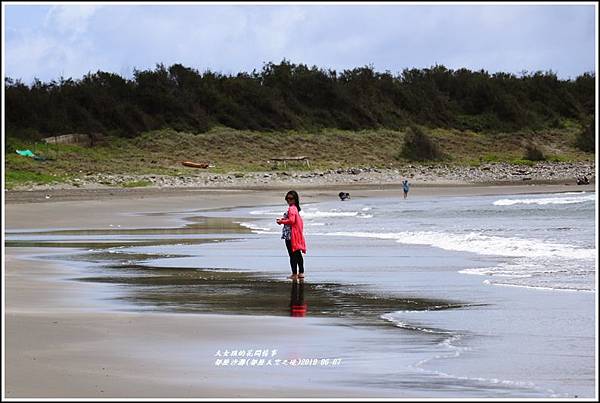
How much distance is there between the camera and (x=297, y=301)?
448 inches

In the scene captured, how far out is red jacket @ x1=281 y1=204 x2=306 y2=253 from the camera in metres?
13.9

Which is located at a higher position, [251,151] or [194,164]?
[251,151]

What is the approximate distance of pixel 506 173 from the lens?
162 ft

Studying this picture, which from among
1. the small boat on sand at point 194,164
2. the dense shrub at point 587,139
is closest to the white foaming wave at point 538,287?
the small boat on sand at point 194,164

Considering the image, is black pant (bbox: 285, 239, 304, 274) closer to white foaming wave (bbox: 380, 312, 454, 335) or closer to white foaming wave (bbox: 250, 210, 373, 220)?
white foaming wave (bbox: 380, 312, 454, 335)

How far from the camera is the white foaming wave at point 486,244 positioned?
16203mm

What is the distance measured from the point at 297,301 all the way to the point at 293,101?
154 ft

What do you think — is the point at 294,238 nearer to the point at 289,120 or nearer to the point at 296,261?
the point at 296,261

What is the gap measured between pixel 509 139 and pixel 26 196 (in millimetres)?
31872

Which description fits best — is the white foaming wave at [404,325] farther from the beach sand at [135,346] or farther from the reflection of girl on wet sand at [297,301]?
the reflection of girl on wet sand at [297,301]

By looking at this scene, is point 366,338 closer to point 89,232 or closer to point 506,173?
point 89,232

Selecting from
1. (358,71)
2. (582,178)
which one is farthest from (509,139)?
(582,178)

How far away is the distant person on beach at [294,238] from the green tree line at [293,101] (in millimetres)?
32350

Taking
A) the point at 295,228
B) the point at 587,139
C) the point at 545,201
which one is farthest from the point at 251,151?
the point at 295,228
